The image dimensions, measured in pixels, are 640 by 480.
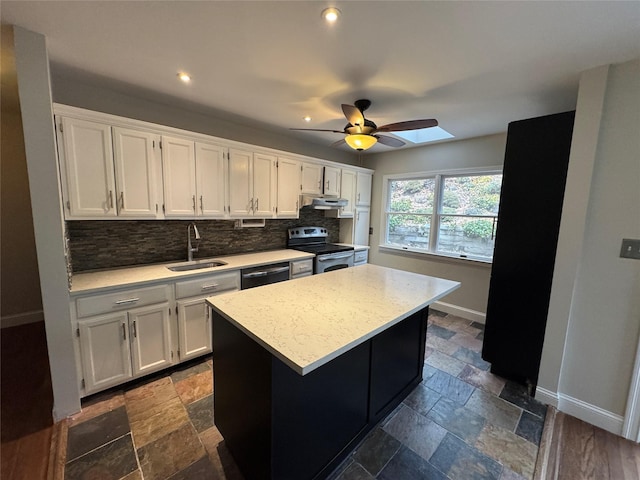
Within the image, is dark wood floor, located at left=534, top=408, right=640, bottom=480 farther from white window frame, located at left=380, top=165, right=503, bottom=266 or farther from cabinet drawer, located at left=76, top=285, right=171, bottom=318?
cabinet drawer, located at left=76, top=285, right=171, bottom=318

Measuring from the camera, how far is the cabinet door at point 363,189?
438cm

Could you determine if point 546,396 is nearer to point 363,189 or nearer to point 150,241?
point 363,189

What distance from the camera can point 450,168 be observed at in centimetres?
370

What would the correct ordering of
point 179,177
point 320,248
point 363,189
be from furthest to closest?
point 363,189, point 320,248, point 179,177

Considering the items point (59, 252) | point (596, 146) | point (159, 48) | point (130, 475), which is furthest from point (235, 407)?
point (596, 146)

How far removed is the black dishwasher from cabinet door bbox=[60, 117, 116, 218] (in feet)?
4.09

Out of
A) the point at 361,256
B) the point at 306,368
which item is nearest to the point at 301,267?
the point at 361,256

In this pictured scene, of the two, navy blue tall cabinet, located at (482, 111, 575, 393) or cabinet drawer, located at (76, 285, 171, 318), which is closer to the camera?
cabinet drawer, located at (76, 285, 171, 318)

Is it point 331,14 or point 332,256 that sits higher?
point 331,14

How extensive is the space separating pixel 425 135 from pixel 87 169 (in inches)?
147

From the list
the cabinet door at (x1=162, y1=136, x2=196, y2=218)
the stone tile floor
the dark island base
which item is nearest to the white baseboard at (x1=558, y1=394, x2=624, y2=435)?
the stone tile floor

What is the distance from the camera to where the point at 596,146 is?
1.83 metres

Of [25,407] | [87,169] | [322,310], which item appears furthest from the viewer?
[87,169]

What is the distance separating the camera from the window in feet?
11.4
